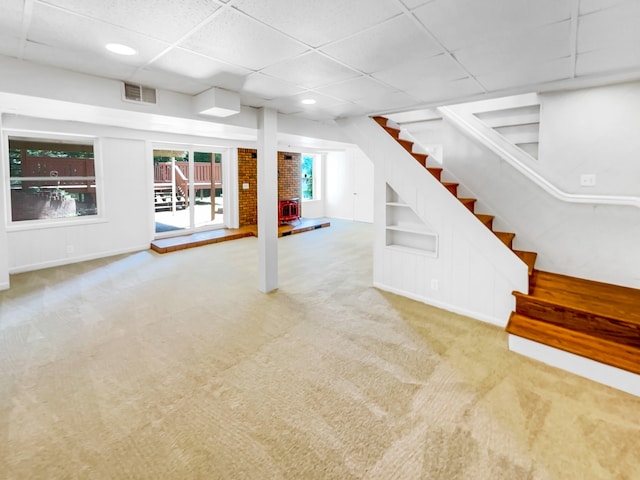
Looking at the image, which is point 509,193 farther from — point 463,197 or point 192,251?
point 192,251

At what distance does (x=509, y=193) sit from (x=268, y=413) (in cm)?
345

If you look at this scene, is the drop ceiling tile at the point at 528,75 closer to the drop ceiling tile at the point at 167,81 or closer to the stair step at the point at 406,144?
the stair step at the point at 406,144

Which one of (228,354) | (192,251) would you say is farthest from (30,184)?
(228,354)

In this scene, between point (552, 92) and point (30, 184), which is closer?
point (552, 92)

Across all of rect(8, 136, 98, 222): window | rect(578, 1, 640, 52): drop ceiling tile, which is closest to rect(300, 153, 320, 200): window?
rect(8, 136, 98, 222): window

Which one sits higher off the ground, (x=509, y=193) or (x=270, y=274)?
(x=509, y=193)

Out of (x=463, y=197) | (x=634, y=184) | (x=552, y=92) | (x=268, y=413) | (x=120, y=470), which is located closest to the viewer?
(x=120, y=470)

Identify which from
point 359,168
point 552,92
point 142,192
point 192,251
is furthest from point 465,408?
point 359,168

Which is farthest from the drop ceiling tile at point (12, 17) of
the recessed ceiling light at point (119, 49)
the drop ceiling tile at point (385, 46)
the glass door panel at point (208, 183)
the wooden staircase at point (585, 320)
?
the glass door panel at point (208, 183)

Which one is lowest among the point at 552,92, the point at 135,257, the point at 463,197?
the point at 135,257

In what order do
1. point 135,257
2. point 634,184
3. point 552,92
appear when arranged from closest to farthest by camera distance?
1. point 634,184
2. point 552,92
3. point 135,257

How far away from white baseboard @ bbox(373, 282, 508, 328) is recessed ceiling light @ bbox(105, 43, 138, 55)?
3505mm

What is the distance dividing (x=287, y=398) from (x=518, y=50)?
2.75m

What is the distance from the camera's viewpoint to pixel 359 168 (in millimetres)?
10219
